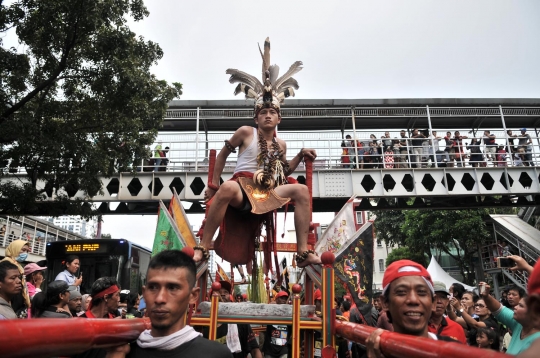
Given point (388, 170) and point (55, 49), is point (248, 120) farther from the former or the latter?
point (55, 49)

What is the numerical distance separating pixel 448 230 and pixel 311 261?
21455mm

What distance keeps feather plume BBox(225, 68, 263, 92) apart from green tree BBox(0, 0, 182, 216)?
17.5ft

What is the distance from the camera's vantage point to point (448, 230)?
2241cm

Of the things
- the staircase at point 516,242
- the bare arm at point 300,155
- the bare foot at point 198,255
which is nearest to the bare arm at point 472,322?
the bare arm at point 300,155

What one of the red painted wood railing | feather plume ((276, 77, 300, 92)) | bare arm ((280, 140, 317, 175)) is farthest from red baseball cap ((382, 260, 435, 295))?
feather plume ((276, 77, 300, 92))

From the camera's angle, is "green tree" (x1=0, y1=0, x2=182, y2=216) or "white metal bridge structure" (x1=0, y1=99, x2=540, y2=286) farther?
"white metal bridge structure" (x1=0, y1=99, x2=540, y2=286)

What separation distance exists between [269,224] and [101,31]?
7.03 m

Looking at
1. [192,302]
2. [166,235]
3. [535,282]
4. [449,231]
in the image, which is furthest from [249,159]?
[449,231]

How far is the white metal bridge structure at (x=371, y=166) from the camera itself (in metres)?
13.1

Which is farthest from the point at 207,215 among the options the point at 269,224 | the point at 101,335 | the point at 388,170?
the point at 388,170

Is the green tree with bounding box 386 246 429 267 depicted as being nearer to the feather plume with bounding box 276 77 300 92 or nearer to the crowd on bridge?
the crowd on bridge

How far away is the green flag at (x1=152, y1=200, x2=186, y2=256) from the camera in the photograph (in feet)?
12.4

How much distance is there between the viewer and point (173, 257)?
1.98 meters

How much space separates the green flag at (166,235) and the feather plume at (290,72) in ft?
6.15
